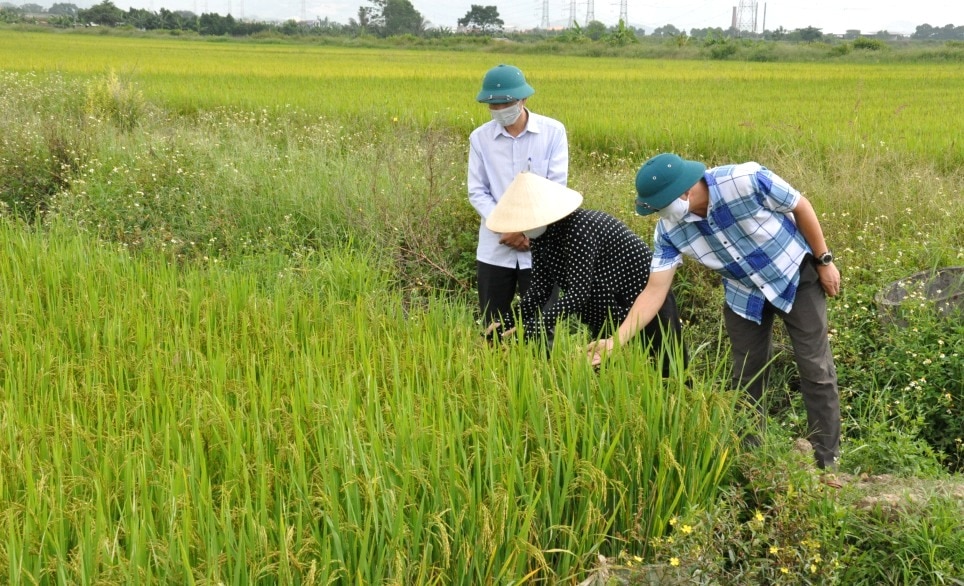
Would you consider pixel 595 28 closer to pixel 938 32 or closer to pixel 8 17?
pixel 8 17

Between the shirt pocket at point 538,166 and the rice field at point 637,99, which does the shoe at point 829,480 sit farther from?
the rice field at point 637,99

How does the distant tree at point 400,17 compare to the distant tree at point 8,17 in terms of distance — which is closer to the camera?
the distant tree at point 8,17

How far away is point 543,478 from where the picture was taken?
228 centimetres

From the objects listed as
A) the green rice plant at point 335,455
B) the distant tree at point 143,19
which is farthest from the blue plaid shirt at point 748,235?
the distant tree at point 143,19

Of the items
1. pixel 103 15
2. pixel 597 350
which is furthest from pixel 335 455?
pixel 103 15

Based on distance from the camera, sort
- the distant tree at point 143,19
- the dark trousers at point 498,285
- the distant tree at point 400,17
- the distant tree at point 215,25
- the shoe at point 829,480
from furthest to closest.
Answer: the distant tree at point 400,17 → the distant tree at point 143,19 → the distant tree at point 215,25 → the dark trousers at point 498,285 → the shoe at point 829,480

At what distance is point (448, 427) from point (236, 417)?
0.64m

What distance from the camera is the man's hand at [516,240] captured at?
387 cm

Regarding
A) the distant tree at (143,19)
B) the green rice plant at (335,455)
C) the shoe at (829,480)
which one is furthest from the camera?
the distant tree at (143,19)

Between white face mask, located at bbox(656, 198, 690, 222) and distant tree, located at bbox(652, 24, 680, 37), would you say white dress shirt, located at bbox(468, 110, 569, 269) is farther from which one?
distant tree, located at bbox(652, 24, 680, 37)

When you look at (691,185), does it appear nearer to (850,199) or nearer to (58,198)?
(850,199)

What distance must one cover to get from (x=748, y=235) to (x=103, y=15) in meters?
67.2

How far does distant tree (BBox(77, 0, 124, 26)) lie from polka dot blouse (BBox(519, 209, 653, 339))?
6635 cm

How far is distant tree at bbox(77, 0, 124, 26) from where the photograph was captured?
61281mm
